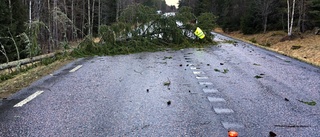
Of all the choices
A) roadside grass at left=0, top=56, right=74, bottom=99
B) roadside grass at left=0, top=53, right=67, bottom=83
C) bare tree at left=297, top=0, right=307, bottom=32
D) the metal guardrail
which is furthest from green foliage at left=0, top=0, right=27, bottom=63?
bare tree at left=297, top=0, right=307, bottom=32

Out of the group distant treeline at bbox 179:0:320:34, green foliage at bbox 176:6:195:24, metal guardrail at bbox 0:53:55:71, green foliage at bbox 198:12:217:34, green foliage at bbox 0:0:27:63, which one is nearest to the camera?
metal guardrail at bbox 0:53:55:71

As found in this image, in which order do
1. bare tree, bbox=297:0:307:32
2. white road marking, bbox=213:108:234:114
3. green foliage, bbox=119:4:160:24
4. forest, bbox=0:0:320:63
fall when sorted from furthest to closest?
bare tree, bbox=297:0:307:32 < green foliage, bbox=119:4:160:24 < forest, bbox=0:0:320:63 < white road marking, bbox=213:108:234:114

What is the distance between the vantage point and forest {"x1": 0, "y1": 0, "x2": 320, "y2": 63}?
42.5 ft

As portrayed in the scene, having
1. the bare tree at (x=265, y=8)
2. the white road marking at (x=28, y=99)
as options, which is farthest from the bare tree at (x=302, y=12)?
the white road marking at (x=28, y=99)

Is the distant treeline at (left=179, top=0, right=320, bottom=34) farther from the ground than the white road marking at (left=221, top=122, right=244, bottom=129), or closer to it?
farther from the ground

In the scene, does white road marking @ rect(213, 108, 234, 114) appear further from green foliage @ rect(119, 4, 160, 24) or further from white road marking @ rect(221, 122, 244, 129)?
green foliage @ rect(119, 4, 160, 24)

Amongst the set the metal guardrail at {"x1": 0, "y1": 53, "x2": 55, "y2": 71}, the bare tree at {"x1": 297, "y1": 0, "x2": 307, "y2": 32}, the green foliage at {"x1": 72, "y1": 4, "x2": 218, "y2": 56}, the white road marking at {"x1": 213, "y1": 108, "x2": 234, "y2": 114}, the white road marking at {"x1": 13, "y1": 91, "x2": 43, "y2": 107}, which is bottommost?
the white road marking at {"x1": 213, "y1": 108, "x2": 234, "y2": 114}

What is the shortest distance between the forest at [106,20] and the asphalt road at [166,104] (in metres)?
3.64

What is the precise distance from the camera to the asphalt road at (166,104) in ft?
12.9

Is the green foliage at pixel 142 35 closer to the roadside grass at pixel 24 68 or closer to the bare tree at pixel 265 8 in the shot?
the roadside grass at pixel 24 68

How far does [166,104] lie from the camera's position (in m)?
5.13

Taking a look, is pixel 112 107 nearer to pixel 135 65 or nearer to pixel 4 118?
pixel 4 118

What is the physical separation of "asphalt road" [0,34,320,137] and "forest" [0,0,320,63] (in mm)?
3638

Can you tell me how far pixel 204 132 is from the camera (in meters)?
3.82
